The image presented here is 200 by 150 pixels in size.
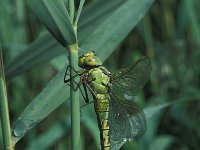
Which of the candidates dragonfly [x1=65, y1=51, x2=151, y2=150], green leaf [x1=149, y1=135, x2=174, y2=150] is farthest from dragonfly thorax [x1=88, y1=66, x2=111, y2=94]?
green leaf [x1=149, y1=135, x2=174, y2=150]

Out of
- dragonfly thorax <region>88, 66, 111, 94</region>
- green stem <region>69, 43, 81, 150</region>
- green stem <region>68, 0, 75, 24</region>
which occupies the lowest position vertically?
green stem <region>69, 43, 81, 150</region>

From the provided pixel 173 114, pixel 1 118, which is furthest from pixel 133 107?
pixel 173 114

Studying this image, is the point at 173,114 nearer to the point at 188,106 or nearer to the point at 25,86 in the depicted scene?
the point at 188,106

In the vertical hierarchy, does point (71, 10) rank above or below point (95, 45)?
below

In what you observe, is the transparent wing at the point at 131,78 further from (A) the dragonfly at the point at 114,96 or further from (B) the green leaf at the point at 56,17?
(B) the green leaf at the point at 56,17

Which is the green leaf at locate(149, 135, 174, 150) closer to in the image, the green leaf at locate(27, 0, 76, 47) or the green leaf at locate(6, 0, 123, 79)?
the green leaf at locate(6, 0, 123, 79)

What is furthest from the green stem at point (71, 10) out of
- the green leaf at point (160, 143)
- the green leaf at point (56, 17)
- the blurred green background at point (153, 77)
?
the green leaf at point (160, 143)

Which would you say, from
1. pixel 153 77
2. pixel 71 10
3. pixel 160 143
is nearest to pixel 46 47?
pixel 71 10

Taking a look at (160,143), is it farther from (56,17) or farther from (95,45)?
(56,17)
